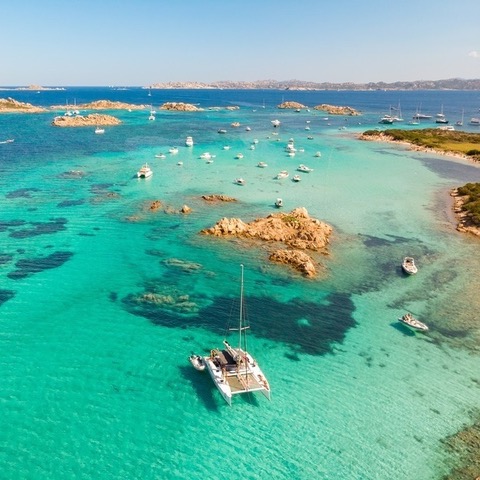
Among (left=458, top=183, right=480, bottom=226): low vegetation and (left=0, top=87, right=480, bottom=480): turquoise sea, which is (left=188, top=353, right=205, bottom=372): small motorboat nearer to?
(left=0, top=87, right=480, bottom=480): turquoise sea

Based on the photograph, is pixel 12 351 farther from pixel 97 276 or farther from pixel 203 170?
pixel 203 170

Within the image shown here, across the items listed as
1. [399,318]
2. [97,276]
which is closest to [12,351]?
[97,276]

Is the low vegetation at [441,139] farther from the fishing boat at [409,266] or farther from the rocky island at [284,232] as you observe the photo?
the fishing boat at [409,266]

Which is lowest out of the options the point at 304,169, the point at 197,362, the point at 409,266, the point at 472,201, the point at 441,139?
the point at 197,362

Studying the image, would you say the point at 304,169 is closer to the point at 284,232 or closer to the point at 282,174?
the point at 282,174

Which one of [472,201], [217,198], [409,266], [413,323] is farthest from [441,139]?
[413,323]

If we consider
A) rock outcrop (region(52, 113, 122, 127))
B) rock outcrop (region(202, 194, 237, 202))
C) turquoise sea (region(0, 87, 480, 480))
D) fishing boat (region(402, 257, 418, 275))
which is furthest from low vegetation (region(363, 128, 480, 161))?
rock outcrop (region(52, 113, 122, 127))
